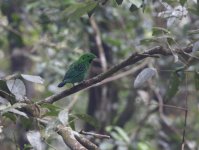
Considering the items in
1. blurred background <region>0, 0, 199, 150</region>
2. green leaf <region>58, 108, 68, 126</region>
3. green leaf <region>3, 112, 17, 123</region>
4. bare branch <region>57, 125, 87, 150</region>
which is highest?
green leaf <region>3, 112, 17, 123</region>

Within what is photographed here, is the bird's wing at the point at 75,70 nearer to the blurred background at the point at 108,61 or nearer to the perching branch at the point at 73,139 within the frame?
the perching branch at the point at 73,139

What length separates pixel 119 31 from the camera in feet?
15.9

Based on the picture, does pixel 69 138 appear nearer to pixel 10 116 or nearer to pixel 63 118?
pixel 63 118

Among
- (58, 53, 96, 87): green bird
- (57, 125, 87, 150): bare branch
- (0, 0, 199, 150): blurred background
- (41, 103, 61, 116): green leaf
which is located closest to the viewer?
(57, 125, 87, 150): bare branch

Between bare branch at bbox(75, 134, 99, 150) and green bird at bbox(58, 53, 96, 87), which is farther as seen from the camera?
green bird at bbox(58, 53, 96, 87)

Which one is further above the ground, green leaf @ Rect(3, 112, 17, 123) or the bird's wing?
green leaf @ Rect(3, 112, 17, 123)

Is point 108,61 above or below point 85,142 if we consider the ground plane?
below

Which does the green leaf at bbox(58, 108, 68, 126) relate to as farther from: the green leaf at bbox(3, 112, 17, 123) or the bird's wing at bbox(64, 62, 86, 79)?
the bird's wing at bbox(64, 62, 86, 79)

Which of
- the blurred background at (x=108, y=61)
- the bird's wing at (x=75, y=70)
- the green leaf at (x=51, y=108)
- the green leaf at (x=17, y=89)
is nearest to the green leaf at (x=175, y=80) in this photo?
the bird's wing at (x=75, y=70)

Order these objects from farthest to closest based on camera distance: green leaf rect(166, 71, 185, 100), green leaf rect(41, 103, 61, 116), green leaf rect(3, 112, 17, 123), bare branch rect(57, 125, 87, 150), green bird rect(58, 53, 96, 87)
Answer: green leaf rect(166, 71, 185, 100)
green bird rect(58, 53, 96, 87)
green leaf rect(41, 103, 61, 116)
green leaf rect(3, 112, 17, 123)
bare branch rect(57, 125, 87, 150)

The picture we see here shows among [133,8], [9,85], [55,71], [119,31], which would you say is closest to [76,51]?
[55,71]

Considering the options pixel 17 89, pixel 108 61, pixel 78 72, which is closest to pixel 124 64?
pixel 78 72

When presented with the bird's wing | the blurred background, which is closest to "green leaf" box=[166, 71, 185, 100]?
the bird's wing

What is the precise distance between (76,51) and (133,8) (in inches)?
81.2
